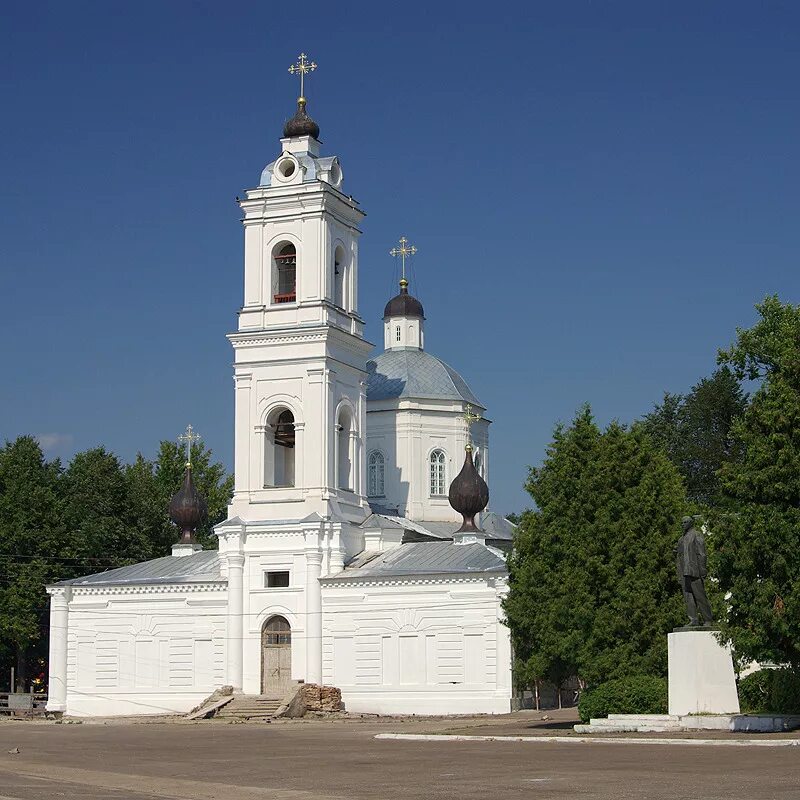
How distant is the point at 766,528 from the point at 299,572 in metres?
23.2

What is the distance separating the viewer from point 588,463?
34.7 metres

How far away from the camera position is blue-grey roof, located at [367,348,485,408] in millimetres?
57094

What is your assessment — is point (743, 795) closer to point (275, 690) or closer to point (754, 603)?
point (754, 603)

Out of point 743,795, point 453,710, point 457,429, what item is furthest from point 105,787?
point 457,429

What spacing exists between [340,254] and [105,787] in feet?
111

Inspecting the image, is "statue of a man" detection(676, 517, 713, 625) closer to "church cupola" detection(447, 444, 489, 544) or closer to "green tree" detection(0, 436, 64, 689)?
"church cupola" detection(447, 444, 489, 544)

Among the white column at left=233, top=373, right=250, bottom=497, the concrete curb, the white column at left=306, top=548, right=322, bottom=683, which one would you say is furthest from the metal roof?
the concrete curb

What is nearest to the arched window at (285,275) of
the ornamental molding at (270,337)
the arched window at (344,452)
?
the ornamental molding at (270,337)

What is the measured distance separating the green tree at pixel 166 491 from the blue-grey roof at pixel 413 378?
1170cm

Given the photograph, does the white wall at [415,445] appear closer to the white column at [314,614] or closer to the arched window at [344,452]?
the arched window at [344,452]

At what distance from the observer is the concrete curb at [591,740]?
23.1m

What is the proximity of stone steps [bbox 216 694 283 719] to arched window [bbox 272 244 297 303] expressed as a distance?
1320cm

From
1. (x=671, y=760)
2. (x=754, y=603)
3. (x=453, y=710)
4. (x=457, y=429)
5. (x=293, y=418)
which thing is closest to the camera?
(x=671, y=760)

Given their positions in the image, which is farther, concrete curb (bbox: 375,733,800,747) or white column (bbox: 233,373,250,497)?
white column (bbox: 233,373,250,497)
